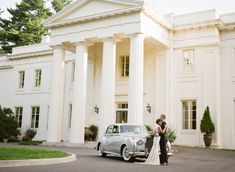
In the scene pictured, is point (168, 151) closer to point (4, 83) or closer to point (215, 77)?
point (215, 77)

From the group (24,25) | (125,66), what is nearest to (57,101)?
(125,66)

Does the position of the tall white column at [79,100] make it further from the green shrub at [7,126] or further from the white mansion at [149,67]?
the green shrub at [7,126]

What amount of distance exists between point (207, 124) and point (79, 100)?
8.36 metres

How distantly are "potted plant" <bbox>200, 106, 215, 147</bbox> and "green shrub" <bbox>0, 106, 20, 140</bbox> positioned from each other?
1584 centimetres

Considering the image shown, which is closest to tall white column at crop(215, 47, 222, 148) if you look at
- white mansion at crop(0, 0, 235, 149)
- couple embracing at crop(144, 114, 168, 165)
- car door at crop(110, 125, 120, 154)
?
white mansion at crop(0, 0, 235, 149)

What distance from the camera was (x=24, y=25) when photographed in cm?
5225

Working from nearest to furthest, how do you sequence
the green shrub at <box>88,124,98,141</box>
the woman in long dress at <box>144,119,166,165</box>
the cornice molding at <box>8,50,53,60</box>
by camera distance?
the woman in long dress at <box>144,119,166,165</box>, the green shrub at <box>88,124,98,141</box>, the cornice molding at <box>8,50,53,60</box>

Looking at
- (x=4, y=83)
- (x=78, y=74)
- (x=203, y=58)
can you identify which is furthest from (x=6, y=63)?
(x=203, y=58)

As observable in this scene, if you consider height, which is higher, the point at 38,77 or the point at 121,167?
the point at 38,77

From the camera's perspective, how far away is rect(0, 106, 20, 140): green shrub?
96.6 feet

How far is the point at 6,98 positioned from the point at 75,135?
47.2 ft

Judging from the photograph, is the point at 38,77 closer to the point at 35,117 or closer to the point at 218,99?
the point at 35,117

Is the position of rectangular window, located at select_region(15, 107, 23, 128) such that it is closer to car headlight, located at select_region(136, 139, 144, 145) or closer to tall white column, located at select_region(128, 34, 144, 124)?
tall white column, located at select_region(128, 34, 144, 124)

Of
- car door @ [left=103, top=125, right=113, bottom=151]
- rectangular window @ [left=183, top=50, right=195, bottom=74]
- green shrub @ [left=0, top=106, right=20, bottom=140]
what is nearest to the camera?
car door @ [left=103, top=125, right=113, bottom=151]
